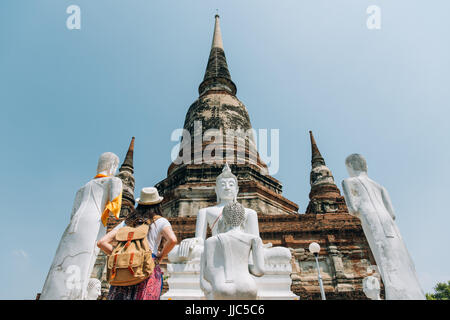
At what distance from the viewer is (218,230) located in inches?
169

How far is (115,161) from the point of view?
462cm

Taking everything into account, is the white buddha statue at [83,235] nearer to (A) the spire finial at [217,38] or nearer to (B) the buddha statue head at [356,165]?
(B) the buddha statue head at [356,165]

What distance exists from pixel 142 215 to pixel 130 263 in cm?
76

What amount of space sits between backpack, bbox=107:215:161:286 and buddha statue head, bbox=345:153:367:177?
3.34 m

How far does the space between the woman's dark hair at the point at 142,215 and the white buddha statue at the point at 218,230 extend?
0.79 m

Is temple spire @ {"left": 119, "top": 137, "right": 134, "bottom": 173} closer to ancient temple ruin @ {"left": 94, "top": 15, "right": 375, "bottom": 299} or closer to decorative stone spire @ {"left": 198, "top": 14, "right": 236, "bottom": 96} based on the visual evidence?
ancient temple ruin @ {"left": 94, "top": 15, "right": 375, "bottom": 299}

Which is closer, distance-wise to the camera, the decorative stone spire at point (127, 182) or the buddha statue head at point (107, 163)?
the buddha statue head at point (107, 163)

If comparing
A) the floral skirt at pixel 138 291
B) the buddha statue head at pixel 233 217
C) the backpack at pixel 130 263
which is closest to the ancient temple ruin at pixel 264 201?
the buddha statue head at pixel 233 217

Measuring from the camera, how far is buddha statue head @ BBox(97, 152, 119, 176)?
4.52 m

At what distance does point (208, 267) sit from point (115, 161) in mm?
2181

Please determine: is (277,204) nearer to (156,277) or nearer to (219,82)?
(219,82)

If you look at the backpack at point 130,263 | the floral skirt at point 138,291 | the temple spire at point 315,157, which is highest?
the temple spire at point 315,157

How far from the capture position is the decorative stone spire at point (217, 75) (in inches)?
813
